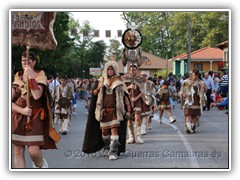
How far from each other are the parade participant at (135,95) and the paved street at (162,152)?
0.35 meters

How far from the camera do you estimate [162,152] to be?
1312 cm

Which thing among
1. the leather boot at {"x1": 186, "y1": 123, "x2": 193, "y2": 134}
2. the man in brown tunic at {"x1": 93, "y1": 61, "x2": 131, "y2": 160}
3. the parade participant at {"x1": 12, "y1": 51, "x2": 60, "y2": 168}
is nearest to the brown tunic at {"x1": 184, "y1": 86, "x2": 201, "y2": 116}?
the leather boot at {"x1": 186, "y1": 123, "x2": 193, "y2": 134}

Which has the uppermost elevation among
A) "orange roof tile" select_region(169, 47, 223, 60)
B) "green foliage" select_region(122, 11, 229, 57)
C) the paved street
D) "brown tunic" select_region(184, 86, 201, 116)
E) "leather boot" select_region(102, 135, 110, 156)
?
"green foliage" select_region(122, 11, 229, 57)

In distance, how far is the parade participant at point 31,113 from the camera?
930 centimetres

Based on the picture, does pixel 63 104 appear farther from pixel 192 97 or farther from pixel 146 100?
pixel 192 97

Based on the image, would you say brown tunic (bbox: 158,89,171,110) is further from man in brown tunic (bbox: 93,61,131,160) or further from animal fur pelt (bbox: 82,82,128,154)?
man in brown tunic (bbox: 93,61,131,160)

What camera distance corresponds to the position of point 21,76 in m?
9.51

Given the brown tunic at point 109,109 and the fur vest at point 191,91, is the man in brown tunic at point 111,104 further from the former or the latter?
the fur vest at point 191,91

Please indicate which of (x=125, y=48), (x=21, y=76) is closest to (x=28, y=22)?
(x=21, y=76)

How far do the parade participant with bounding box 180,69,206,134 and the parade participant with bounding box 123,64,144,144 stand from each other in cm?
183

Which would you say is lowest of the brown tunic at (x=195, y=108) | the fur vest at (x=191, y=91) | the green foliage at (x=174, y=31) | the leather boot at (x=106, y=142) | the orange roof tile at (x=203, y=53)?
the leather boot at (x=106, y=142)

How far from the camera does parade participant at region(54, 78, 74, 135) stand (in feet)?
58.0

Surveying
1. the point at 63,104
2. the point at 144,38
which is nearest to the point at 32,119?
the point at 144,38

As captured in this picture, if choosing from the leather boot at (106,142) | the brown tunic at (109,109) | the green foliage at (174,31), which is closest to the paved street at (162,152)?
the leather boot at (106,142)
